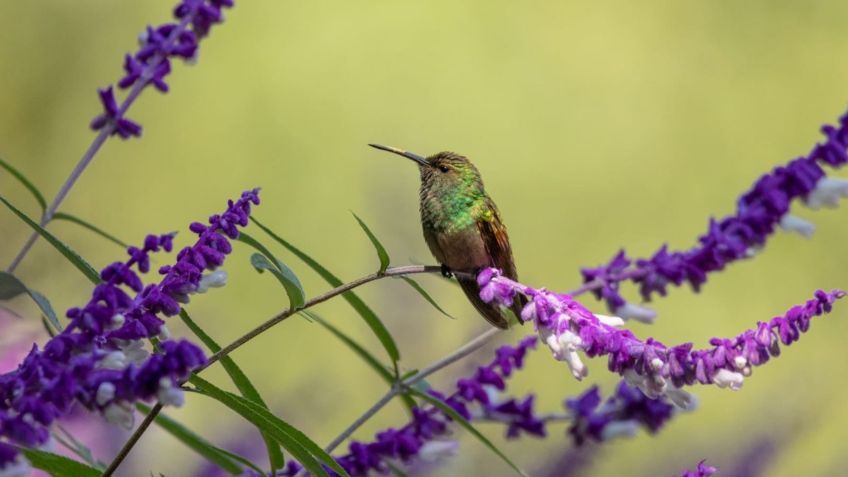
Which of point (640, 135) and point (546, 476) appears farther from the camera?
point (640, 135)

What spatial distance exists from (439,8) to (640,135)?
160 centimetres

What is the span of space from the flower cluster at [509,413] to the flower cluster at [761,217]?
0.60ft

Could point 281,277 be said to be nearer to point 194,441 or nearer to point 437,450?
point 194,441

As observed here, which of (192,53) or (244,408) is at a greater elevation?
(192,53)

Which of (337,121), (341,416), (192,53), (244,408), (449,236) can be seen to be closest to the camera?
(244,408)

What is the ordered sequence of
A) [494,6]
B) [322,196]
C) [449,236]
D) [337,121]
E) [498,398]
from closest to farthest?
[498,398], [449,236], [322,196], [337,121], [494,6]

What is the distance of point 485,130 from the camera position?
24.5 ft

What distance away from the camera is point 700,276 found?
1.53m

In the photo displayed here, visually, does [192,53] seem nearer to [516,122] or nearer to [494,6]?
[516,122]

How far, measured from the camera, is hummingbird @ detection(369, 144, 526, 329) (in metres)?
1.96

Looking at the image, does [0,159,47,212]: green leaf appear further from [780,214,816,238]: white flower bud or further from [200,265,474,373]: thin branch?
[780,214,816,238]: white flower bud

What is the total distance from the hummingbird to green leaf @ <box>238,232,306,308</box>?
1.73ft

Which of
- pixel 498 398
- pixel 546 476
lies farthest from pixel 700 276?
pixel 546 476

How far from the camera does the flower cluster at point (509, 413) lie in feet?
5.12
